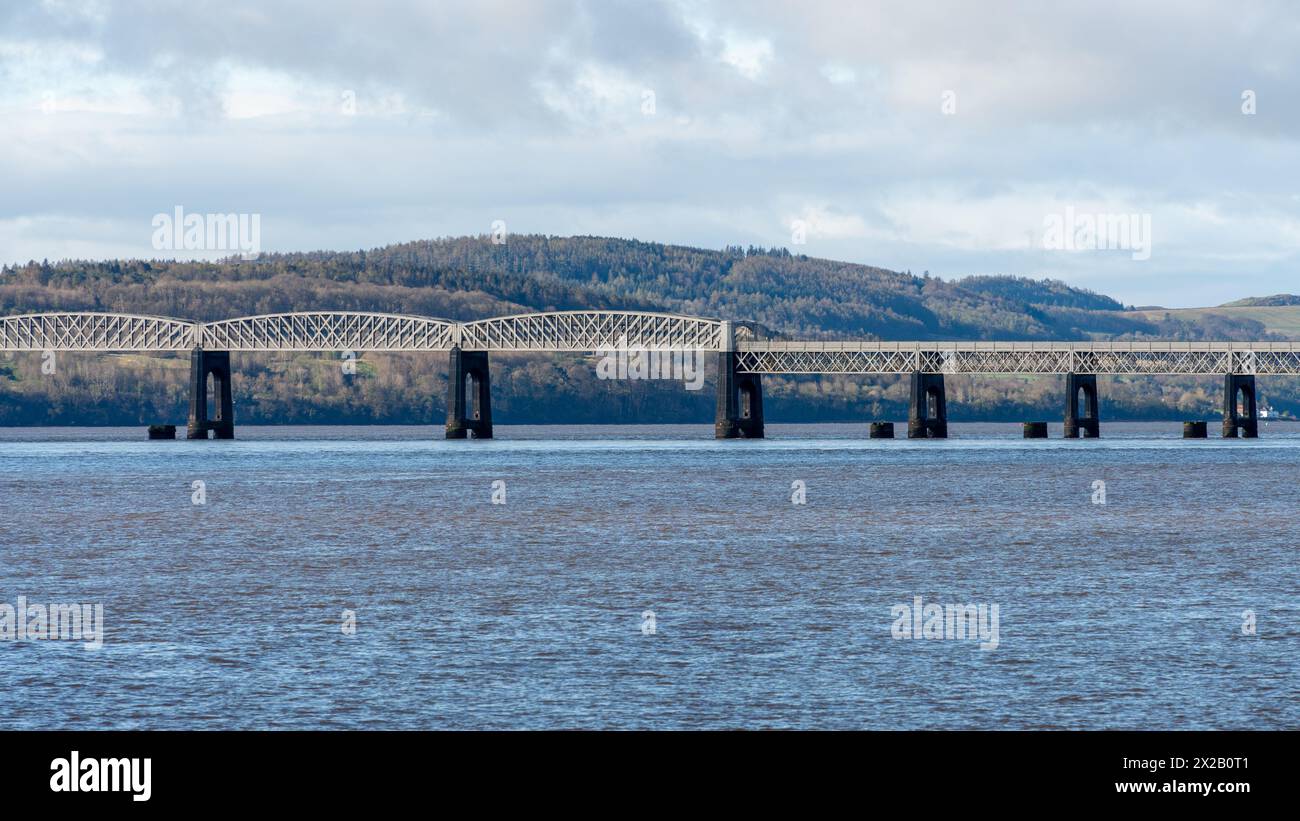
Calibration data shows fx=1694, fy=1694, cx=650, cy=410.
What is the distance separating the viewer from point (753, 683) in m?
33.8

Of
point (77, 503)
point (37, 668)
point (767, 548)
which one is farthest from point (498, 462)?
point (37, 668)

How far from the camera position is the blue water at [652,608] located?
3156 cm

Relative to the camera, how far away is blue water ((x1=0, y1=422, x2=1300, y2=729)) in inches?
1243

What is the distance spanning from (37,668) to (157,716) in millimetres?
6663

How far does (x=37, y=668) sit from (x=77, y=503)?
221ft

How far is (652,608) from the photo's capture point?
4597cm

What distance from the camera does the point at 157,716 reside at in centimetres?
3041

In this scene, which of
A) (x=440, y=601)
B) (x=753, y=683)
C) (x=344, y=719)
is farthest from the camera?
(x=440, y=601)

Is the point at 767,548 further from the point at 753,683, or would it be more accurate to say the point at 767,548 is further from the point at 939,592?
the point at 753,683
